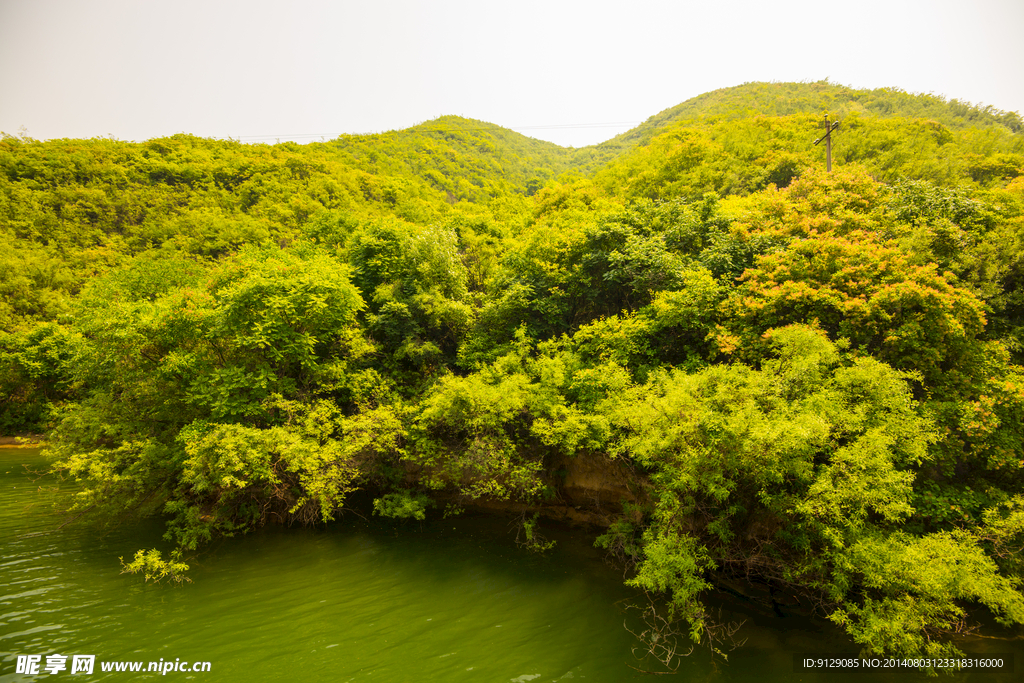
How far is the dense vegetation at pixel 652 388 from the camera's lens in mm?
9234

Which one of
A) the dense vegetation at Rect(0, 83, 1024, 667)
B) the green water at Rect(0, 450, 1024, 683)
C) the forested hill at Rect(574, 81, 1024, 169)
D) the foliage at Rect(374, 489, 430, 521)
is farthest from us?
the forested hill at Rect(574, 81, 1024, 169)

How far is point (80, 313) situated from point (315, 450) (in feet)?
38.3

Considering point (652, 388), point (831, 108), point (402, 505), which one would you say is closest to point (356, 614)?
point (402, 505)

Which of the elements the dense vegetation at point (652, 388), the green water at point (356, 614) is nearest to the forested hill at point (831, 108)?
the dense vegetation at point (652, 388)

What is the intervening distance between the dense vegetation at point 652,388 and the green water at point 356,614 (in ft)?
3.12

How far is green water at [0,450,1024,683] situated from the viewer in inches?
354

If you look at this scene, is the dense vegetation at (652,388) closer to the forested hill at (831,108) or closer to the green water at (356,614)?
the green water at (356,614)

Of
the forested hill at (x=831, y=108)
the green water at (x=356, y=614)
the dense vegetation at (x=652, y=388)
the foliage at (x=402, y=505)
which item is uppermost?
the forested hill at (x=831, y=108)

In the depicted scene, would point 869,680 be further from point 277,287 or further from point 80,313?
point 80,313

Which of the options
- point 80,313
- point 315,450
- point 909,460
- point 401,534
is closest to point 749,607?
point 909,460

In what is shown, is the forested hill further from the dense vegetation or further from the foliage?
the foliage

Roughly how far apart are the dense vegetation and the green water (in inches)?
37.4

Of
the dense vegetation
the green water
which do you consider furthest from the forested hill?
the green water

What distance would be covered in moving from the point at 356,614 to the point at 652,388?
367 inches
